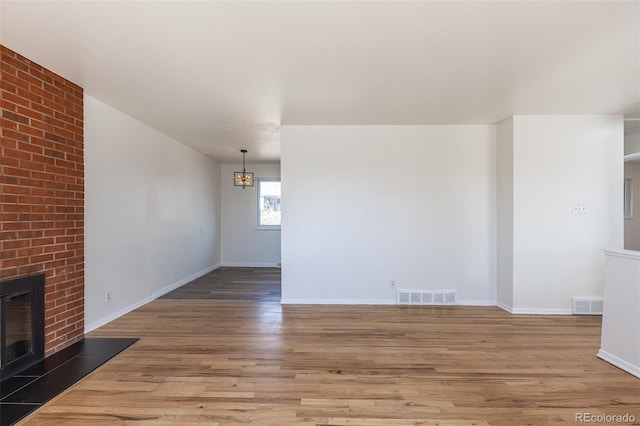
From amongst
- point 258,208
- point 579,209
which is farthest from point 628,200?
point 258,208

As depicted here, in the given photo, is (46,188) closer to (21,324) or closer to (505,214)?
(21,324)

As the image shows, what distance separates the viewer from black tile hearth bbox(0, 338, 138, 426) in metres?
1.90

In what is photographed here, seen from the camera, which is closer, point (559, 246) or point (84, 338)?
point (84, 338)

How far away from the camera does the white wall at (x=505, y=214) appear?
12.3 ft

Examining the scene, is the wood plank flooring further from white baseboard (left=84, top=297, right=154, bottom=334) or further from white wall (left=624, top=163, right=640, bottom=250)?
white wall (left=624, top=163, right=640, bottom=250)

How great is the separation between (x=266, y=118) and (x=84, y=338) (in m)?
3.06

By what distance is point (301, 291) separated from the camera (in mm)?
4160

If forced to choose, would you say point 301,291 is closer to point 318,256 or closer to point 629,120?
point 318,256

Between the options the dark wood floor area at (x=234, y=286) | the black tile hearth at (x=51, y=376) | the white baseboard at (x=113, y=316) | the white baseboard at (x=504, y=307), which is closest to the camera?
the black tile hearth at (x=51, y=376)

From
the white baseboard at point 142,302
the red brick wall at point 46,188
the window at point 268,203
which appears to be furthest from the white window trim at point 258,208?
the red brick wall at point 46,188

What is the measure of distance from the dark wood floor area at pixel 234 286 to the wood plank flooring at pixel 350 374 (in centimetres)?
101

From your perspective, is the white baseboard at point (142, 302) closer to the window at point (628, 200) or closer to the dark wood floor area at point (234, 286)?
the dark wood floor area at point (234, 286)

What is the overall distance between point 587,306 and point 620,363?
1.51 m

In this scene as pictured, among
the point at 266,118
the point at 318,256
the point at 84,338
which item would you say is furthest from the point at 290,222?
the point at 84,338
